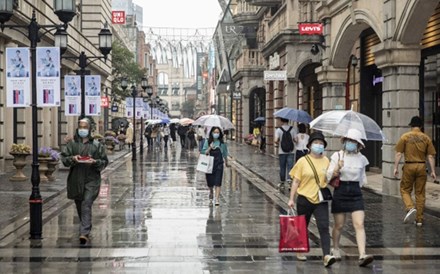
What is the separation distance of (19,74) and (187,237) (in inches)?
172

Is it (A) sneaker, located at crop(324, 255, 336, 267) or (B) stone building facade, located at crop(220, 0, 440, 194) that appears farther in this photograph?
(B) stone building facade, located at crop(220, 0, 440, 194)

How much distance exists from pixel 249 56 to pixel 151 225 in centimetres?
3960

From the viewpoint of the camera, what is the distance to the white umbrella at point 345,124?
8.87 metres

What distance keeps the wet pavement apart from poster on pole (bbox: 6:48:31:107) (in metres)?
2.23

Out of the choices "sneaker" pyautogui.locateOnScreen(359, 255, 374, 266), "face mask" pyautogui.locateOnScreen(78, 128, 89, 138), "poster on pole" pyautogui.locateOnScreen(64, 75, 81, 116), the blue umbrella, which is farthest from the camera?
"poster on pole" pyautogui.locateOnScreen(64, 75, 81, 116)

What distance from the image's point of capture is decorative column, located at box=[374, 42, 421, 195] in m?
15.7

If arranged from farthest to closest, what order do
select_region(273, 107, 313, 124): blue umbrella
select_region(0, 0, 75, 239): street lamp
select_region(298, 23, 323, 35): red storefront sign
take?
select_region(298, 23, 323, 35): red storefront sign
select_region(273, 107, 313, 124): blue umbrella
select_region(0, 0, 75, 239): street lamp

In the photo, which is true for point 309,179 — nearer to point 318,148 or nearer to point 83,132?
point 318,148

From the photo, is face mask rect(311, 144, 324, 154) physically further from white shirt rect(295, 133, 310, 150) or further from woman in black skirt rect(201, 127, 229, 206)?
white shirt rect(295, 133, 310, 150)

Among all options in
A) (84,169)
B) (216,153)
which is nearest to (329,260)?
(84,169)

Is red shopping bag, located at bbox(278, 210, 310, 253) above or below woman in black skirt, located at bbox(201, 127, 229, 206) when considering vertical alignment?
below

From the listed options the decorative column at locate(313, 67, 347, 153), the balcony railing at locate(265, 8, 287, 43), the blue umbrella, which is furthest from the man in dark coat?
the balcony railing at locate(265, 8, 287, 43)

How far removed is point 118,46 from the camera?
64.6 meters

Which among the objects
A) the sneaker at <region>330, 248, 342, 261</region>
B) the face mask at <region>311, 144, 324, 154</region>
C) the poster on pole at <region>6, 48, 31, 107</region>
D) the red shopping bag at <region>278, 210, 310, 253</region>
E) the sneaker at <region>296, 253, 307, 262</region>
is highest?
the poster on pole at <region>6, 48, 31, 107</region>
